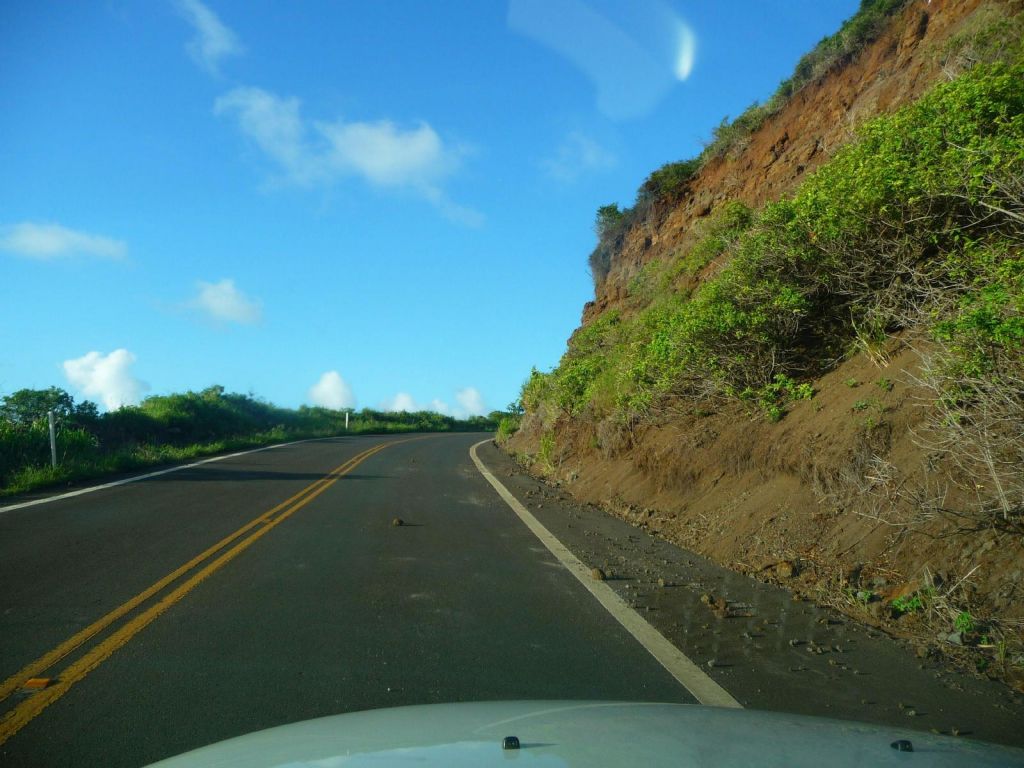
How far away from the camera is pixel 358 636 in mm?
6086

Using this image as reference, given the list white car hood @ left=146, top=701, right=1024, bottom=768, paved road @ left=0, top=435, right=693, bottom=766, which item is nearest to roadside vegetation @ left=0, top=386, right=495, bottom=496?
paved road @ left=0, top=435, right=693, bottom=766

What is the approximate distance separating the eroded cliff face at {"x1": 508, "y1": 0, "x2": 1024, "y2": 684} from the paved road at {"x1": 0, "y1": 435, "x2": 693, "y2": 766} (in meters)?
2.20

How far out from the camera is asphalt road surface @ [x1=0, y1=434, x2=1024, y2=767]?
15.1 feet

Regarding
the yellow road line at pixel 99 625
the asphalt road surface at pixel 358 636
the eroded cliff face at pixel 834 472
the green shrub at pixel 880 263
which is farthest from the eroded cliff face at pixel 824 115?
the yellow road line at pixel 99 625

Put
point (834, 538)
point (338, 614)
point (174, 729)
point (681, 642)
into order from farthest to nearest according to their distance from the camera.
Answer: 1. point (834, 538)
2. point (338, 614)
3. point (681, 642)
4. point (174, 729)

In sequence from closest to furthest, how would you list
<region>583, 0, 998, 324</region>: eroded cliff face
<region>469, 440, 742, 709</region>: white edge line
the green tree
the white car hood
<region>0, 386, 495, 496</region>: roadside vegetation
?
the white car hood, <region>469, 440, 742, 709</region>: white edge line, <region>583, 0, 998, 324</region>: eroded cliff face, <region>0, 386, 495, 496</region>: roadside vegetation, the green tree

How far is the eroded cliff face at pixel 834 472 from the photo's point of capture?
6.79m

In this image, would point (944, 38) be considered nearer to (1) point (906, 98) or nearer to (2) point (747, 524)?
(1) point (906, 98)

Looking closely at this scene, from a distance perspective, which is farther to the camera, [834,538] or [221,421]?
[221,421]

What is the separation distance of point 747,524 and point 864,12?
51.4 ft

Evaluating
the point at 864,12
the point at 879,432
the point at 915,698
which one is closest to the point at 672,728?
the point at 915,698

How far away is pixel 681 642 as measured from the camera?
5945 mm

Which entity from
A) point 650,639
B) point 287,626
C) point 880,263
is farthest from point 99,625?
point 880,263

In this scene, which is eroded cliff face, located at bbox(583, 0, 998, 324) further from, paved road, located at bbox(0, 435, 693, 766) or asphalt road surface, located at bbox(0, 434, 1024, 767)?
paved road, located at bbox(0, 435, 693, 766)
